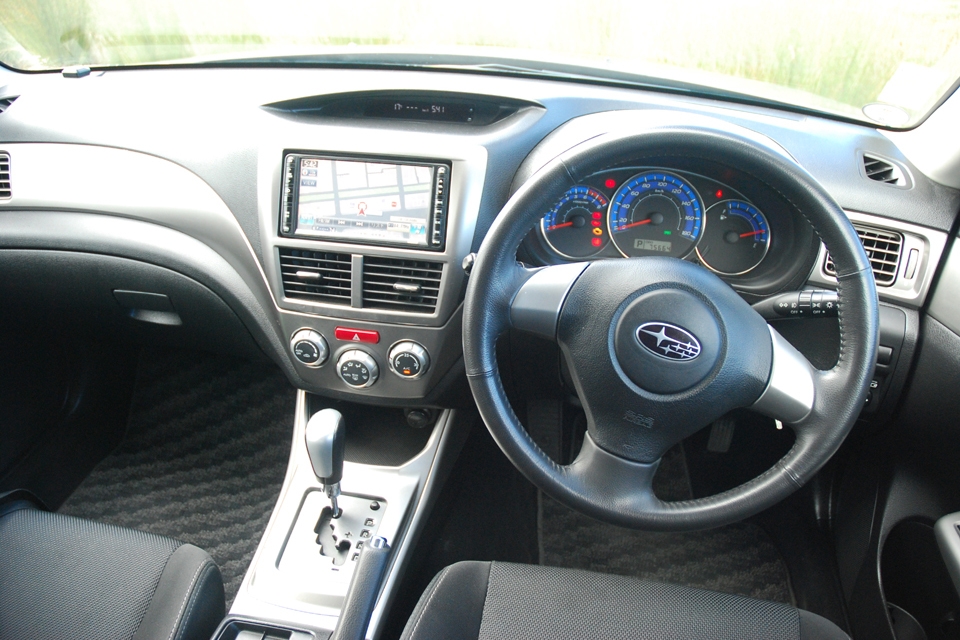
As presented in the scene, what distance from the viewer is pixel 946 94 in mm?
1272

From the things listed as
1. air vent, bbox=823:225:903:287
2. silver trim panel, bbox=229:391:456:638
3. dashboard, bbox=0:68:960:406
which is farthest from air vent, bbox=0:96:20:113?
air vent, bbox=823:225:903:287

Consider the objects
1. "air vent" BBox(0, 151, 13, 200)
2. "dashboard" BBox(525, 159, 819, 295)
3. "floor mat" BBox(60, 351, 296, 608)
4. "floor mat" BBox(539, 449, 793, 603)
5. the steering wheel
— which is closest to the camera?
the steering wheel

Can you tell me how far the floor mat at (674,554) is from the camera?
1757 mm

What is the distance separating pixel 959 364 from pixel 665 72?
2.61 feet

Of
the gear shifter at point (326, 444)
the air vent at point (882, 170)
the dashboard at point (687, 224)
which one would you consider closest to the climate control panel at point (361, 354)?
the gear shifter at point (326, 444)

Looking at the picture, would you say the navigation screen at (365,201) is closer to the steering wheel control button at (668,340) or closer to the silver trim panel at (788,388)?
the steering wheel control button at (668,340)

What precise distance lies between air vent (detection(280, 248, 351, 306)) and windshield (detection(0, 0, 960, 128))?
535 mm

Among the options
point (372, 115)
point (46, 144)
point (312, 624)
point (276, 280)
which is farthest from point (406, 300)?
point (46, 144)

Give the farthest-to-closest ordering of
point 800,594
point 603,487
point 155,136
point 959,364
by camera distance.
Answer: point 800,594 < point 155,136 < point 959,364 < point 603,487

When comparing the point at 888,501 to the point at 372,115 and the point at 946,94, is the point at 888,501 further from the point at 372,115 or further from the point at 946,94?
the point at 372,115

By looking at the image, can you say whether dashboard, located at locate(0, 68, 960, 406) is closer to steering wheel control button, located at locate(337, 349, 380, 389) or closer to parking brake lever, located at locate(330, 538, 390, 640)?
steering wheel control button, located at locate(337, 349, 380, 389)

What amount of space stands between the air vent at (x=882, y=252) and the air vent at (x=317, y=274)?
0.88 m

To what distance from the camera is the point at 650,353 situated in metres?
1.01

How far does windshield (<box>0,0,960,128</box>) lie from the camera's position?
1.34 m
